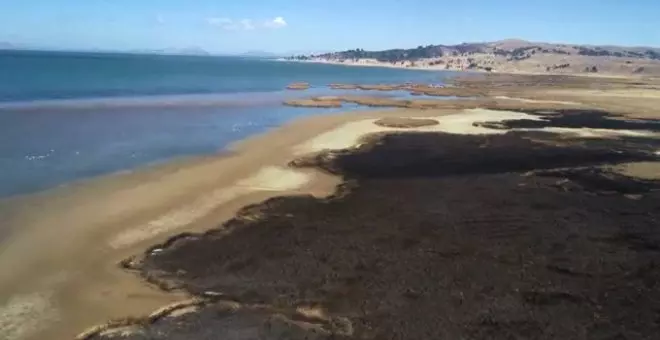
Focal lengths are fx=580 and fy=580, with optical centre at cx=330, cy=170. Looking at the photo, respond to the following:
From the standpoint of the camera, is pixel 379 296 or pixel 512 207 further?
pixel 512 207

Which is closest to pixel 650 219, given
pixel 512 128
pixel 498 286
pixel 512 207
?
pixel 512 207

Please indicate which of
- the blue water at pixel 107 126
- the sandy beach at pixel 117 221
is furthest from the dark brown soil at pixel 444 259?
the blue water at pixel 107 126

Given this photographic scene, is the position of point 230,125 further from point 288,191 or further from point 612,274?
point 612,274

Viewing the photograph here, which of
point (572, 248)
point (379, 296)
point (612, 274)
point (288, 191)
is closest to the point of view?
point (379, 296)

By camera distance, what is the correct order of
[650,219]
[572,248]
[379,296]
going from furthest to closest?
[650,219] → [572,248] → [379,296]

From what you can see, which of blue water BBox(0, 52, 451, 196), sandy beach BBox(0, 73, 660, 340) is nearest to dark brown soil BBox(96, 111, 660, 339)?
sandy beach BBox(0, 73, 660, 340)

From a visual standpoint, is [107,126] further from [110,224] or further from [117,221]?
[110,224]

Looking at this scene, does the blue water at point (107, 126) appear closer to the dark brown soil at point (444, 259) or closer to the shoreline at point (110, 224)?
the shoreline at point (110, 224)
